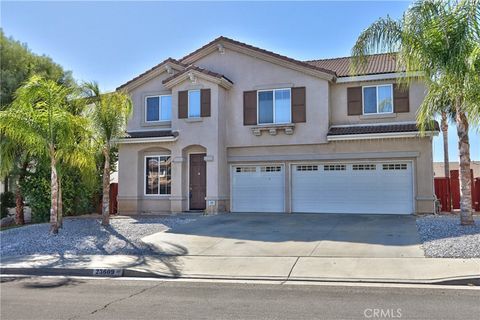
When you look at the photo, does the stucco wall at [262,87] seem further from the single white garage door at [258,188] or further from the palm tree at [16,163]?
the palm tree at [16,163]

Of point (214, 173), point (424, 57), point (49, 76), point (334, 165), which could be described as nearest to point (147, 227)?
point (214, 173)

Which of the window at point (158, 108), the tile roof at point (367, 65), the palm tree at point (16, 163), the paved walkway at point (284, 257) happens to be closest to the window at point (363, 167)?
the paved walkway at point (284, 257)

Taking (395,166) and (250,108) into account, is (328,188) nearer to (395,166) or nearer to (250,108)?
(395,166)

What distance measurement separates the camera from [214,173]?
20.0 metres

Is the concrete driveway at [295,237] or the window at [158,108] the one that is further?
the window at [158,108]

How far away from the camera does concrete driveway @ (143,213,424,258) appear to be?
465 inches

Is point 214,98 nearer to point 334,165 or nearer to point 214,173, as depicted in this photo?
point 214,173

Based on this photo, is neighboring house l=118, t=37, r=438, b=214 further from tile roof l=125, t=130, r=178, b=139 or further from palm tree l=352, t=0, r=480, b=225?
palm tree l=352, t=0, r=480, b=225

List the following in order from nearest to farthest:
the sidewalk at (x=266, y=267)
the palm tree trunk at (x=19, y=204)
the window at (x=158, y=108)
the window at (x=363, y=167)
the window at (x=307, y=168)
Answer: the sidewalk at (x=266, y=267)
the window at (x=363, y=167)
the window at (x=307, y=168)
the palm tree trunk at (x=19, y=204)
the window at (x=158, y=108)

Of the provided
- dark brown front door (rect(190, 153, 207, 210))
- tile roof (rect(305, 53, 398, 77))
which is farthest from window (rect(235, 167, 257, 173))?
tile roof (rect(305, 53, 398, 77))

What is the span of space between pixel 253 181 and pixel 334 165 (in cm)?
348

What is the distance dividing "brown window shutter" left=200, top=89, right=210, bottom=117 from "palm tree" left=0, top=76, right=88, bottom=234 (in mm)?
6340

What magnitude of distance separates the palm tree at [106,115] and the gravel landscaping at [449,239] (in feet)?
32.7

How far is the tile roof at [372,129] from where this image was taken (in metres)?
18.4
